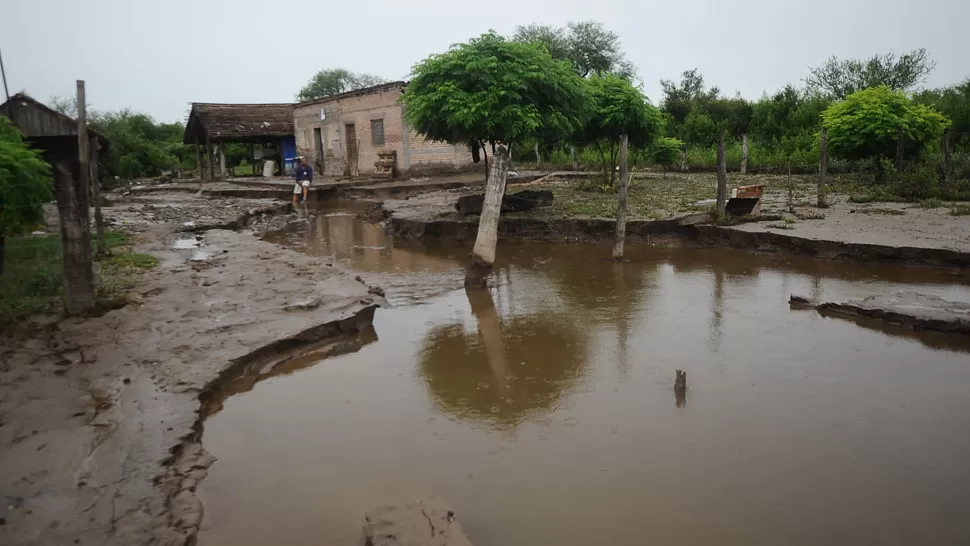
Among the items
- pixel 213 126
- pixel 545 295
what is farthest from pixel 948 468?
pixel 213 126

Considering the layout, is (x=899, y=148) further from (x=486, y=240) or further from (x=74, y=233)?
(x=74, y=233)

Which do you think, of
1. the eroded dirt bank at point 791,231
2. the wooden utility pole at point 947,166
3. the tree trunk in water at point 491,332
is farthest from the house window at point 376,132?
the wooden utility pole at point 947,166

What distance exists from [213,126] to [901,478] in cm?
2806

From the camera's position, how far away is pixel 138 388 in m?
5.20

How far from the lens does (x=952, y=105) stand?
838 inches

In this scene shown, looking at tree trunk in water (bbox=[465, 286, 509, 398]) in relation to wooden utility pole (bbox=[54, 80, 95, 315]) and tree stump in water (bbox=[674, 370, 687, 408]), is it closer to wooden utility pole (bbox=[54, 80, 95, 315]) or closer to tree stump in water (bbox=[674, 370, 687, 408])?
tree stump in water (bbox=[674, 370, 687, 408])

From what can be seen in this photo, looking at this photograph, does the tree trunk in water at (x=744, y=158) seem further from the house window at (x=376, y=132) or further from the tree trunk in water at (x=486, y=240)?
the tree trunk in water at (x=486, y=240)

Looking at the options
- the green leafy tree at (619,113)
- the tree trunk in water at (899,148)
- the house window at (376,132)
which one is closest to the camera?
the green leafy tree at (619,113)

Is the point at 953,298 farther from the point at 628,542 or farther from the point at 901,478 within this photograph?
the point at 628,542

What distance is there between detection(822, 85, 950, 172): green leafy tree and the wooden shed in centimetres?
2260

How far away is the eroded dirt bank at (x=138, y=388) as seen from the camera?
3.57 meters

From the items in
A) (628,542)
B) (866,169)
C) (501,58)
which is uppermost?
(501,58)

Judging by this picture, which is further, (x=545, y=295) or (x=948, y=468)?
(x=545, y=295)

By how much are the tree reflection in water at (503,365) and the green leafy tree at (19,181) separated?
13.2 feet
